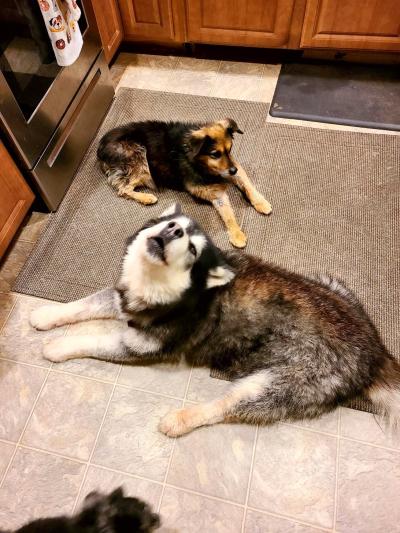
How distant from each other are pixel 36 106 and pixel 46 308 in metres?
1.10

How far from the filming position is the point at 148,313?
5.66ft

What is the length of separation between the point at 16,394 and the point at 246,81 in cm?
273

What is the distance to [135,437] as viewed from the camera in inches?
72.9

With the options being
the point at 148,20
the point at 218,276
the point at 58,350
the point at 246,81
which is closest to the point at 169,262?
the point at 218,276

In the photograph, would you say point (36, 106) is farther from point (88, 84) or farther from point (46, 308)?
point (46, 308)

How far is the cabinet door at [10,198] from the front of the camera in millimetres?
2129

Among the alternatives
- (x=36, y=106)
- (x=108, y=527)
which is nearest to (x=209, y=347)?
(x=108, y=527)

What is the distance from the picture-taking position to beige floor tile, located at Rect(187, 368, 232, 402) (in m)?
1.94

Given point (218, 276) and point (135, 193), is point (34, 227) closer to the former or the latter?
point (135, 193)

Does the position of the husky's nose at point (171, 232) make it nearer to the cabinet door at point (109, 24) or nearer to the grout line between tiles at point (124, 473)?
the grout line between tiles at point (124, 473)

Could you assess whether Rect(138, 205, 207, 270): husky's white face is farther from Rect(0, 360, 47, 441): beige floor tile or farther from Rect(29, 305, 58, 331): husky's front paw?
A: Rect(0, 360, 47, 441): beige floor tile

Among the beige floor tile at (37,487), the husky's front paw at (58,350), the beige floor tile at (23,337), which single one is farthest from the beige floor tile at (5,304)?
the beige floor tile at (37,487)

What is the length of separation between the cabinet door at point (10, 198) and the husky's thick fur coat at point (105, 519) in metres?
1.45

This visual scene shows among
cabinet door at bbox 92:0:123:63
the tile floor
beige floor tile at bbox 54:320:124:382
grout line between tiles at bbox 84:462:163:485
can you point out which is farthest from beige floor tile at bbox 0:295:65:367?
cabinet door at bbox 92:0:123:63
